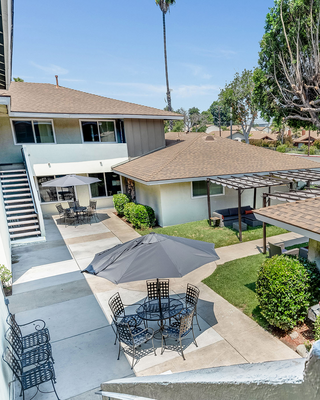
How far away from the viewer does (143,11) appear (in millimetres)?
26844

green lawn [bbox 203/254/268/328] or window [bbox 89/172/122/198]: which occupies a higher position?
window [bbox 89/172/122/198]

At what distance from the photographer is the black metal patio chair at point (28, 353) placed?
5.07 metres

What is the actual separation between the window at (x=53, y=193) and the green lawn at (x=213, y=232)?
7.09m

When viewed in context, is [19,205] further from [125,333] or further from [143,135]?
[125,333]

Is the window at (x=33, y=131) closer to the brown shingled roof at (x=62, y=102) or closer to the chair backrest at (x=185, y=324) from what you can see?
the brown shingled roof at (x=62, y=102)

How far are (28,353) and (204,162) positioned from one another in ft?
43.7

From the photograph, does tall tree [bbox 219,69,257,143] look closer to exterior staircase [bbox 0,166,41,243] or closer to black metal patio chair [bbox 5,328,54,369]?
exterior staircase [bbox 0,166,41,243]

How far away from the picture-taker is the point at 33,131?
17.0m

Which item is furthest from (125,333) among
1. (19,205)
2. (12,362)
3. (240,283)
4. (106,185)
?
(106,185)

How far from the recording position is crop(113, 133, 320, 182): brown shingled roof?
14.6 metres

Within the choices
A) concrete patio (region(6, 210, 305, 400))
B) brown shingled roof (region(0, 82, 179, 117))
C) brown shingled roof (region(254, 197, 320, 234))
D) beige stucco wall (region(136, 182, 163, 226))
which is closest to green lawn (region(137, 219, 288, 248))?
concrete patio (region(6, 210, 305, 400))

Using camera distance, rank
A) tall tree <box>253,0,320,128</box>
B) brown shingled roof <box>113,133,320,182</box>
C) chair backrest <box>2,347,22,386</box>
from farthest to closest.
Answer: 1. tall tree <box>253,0,320,128</box>
2. brown shingled roof <box>113,133,320,182</box>
3. chair backrest <box>2,347,22,386</box>

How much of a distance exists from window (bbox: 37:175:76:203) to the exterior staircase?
1.88 m

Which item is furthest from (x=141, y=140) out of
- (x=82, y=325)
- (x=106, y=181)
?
(x=82, y=325)
